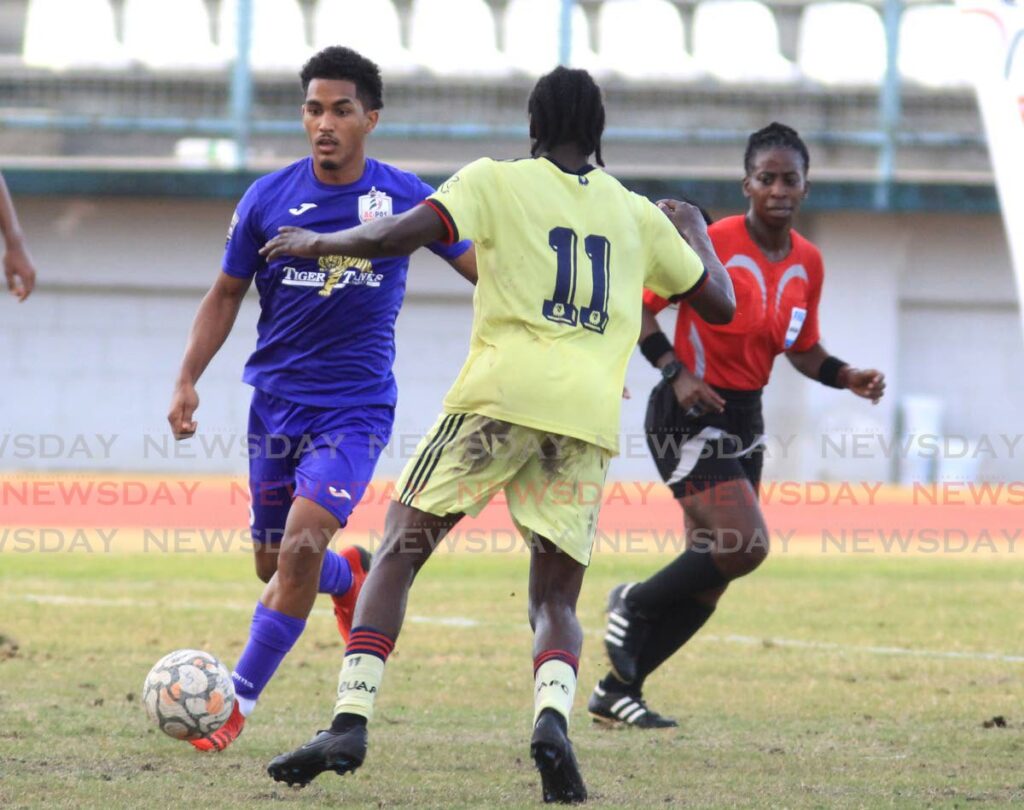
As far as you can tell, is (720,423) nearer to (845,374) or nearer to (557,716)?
(845,374)

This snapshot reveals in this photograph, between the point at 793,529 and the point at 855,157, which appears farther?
the point at 855,157

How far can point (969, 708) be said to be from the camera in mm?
7656

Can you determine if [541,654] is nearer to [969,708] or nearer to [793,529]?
[969,708]

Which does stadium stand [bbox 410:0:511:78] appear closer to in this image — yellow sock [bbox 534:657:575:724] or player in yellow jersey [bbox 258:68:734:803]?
player in yellow jersey [bbox 258:68:734:803]

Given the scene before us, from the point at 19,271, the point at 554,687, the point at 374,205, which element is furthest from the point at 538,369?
the point at 19,271

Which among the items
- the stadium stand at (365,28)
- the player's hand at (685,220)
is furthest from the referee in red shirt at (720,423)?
the stadium stand at (365,28)

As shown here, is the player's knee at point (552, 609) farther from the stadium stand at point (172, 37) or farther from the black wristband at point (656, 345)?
the stadium stand at point (172, 37)

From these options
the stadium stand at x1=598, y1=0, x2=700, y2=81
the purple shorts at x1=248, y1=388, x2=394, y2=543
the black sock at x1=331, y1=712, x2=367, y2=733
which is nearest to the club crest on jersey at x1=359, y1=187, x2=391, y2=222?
the purple shorts at x1=248, y1=388, x2=394, y2=543

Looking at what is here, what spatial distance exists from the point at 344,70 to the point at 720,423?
2.24 metres

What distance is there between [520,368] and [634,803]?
1.41 m

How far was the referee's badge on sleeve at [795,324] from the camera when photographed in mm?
7676

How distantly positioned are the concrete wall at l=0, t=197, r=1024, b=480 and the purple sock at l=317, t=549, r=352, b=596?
17.3 metres

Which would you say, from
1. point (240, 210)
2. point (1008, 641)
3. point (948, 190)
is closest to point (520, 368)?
point (240, 210)

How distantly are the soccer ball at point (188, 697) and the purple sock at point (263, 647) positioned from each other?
27 centimetres
